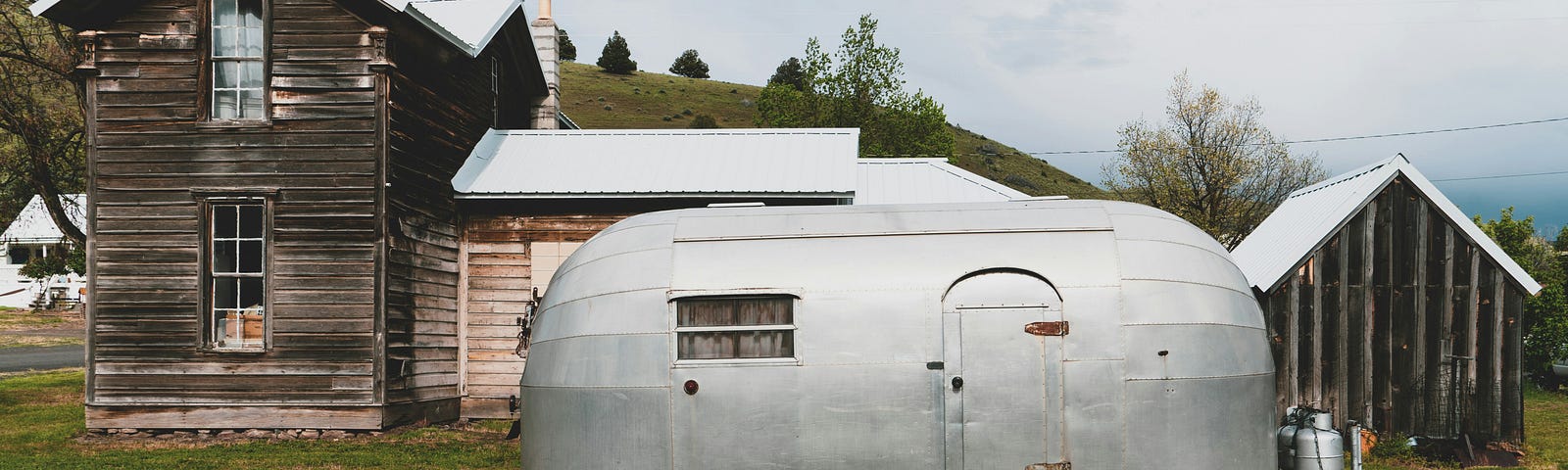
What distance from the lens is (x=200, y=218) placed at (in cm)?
1255

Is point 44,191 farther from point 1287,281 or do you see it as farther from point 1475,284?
point 1475,284

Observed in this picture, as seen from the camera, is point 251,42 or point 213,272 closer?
point 213,272

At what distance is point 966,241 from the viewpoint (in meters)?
7.20

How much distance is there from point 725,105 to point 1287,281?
3213 inches

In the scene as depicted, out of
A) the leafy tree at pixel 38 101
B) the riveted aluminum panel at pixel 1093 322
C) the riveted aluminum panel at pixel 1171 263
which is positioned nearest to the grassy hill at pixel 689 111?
the leafy tree at pixel 38 101

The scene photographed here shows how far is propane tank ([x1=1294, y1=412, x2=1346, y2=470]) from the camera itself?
776cm

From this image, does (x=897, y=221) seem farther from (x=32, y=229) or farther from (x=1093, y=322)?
(x=32, y=229)

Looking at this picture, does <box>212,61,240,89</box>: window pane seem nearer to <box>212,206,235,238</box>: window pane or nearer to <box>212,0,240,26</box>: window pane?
<box>212,0,240,26</box>: window pane

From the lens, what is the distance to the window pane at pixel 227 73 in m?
12.8

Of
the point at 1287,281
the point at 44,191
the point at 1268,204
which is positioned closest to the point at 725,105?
the point at 1268,204

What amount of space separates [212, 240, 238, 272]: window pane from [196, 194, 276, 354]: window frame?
0.07 meters

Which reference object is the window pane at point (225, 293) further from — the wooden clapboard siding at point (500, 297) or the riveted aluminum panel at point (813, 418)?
the riveted aluminum panel at point (813, 418)

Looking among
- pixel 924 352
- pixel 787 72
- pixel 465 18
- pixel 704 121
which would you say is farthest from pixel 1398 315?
pixel 787 72

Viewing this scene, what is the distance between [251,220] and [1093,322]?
11.2m
